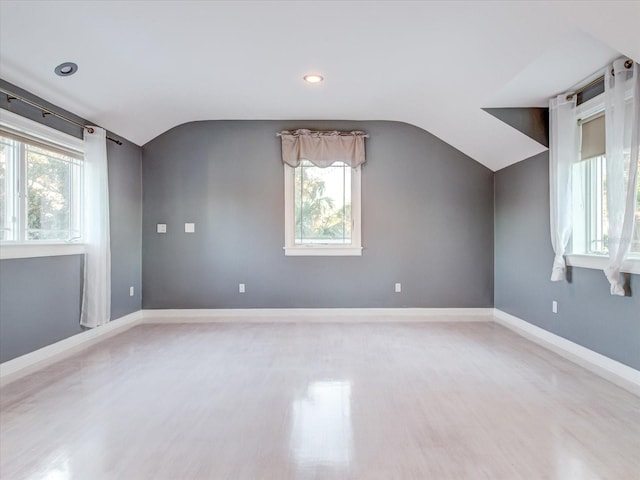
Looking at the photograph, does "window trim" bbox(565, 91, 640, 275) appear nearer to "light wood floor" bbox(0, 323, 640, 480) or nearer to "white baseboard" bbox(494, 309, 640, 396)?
"white baseboard" bbox(494, 309, 640, 396)

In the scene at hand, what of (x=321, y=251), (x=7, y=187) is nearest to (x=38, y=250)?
(x=7, y=187)

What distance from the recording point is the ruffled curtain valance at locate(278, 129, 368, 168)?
199 inches

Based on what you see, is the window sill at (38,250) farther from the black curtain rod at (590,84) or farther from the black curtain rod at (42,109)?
the black curtain rod at (590,84)

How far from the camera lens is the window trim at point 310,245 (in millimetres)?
5117

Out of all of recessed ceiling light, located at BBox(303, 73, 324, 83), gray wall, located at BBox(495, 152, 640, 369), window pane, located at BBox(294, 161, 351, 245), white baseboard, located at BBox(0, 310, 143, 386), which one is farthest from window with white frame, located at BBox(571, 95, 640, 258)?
white baseboard, located at BBox(0, 310, 143, 386)

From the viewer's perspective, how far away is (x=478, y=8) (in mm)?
2479

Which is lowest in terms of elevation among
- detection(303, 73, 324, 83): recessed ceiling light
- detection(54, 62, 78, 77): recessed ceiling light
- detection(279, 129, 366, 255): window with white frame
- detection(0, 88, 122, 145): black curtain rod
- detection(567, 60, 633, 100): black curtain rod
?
detection(279, 129, 366, 255): window with white frame

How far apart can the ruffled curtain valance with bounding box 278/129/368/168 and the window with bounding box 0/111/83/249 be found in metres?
2.36

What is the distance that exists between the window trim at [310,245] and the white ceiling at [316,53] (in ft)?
3.39

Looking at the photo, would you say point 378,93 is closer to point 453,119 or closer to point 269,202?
point 453,119

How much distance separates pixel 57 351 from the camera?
11.6 feet

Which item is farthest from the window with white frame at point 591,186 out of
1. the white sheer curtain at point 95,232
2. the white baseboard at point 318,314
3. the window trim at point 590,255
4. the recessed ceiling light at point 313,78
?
the white sheer curtain at point 95,232

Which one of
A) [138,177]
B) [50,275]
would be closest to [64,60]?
[50,275]

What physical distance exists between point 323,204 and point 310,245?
579mm
